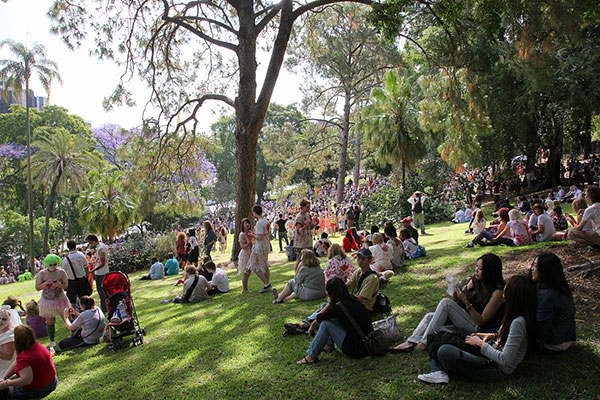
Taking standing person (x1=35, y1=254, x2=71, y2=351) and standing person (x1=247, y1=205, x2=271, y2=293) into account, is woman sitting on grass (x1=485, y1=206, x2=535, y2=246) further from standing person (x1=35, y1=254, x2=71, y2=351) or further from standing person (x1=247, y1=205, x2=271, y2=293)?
standing person (x1=35, y1=254, x2=71, y2=351)

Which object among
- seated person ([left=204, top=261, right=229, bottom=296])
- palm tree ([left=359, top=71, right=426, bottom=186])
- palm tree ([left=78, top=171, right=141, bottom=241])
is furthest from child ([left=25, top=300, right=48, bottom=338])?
palm tree ([left=359, top=71, right=426, bottom=186])

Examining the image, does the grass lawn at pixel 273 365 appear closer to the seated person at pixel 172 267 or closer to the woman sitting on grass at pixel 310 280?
the woman sitting on grass at pixel 310 280

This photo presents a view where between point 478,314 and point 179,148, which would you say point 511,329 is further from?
point 179,148

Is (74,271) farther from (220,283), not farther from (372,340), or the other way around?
(372,340)

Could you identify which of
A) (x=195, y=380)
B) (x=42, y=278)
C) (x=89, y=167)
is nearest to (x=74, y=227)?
(x=89, y=167)

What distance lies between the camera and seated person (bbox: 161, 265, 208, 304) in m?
9.60

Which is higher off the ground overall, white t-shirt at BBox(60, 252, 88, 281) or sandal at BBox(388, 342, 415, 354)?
white t-shirt at BBox(60, 252, 88, 281)

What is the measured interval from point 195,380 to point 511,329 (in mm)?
3464

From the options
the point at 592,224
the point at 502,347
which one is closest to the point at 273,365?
the point at 502,347

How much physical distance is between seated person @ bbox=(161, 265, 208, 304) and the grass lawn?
86cm

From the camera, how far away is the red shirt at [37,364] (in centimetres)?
464

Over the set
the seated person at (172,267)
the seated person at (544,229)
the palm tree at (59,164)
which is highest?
the palm tree at (59,164)

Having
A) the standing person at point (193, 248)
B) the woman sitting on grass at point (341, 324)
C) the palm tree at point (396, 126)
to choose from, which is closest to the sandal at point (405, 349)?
the woman sitting on grass at point (341, 324)

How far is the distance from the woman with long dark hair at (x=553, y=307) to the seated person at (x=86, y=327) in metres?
6.36
